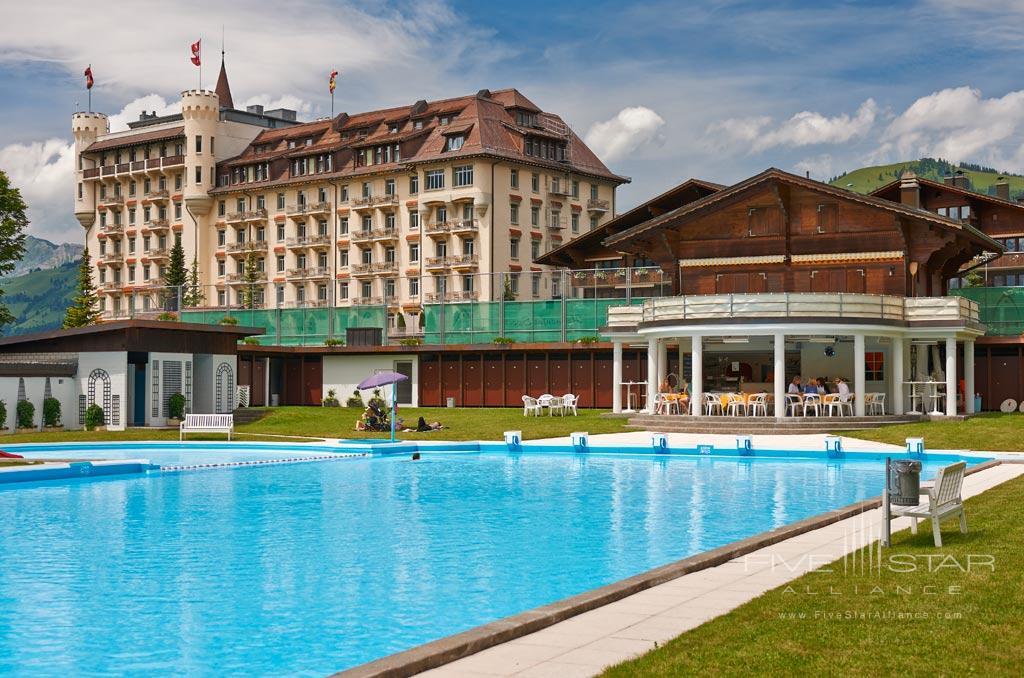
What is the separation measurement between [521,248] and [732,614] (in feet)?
237

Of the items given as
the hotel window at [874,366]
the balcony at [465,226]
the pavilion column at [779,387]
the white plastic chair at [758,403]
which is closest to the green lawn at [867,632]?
the pavilion column at [779,387]

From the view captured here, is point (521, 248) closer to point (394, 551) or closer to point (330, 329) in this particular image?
point (330, 329)

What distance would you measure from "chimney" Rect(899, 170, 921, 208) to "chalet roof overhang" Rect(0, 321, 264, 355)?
1144 inches

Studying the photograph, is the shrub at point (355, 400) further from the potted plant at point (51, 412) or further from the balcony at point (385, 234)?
the balcony at point (385, 234)

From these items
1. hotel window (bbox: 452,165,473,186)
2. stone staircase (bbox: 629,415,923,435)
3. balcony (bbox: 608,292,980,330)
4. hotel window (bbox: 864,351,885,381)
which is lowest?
stone staircase (bbox: 629,415,923,435)

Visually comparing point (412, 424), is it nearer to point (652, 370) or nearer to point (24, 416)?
point (652, 370)

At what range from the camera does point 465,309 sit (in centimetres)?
5316

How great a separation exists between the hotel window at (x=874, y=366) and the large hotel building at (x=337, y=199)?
2862 centimetres

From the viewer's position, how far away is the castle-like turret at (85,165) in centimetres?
10594

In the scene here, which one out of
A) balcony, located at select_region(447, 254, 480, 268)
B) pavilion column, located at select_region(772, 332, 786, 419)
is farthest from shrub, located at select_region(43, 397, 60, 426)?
balcony, located at select_region(447, 254, 480, 268)

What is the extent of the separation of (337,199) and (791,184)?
51.5 meters

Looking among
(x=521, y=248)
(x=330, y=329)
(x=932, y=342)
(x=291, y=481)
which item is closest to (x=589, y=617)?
(x=291, y=481)

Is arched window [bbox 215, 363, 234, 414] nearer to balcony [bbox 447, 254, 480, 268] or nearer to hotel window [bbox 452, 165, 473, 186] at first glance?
balcony [bbox 447, 254, 480, 268]

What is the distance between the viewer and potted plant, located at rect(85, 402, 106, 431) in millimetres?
→ 38250
